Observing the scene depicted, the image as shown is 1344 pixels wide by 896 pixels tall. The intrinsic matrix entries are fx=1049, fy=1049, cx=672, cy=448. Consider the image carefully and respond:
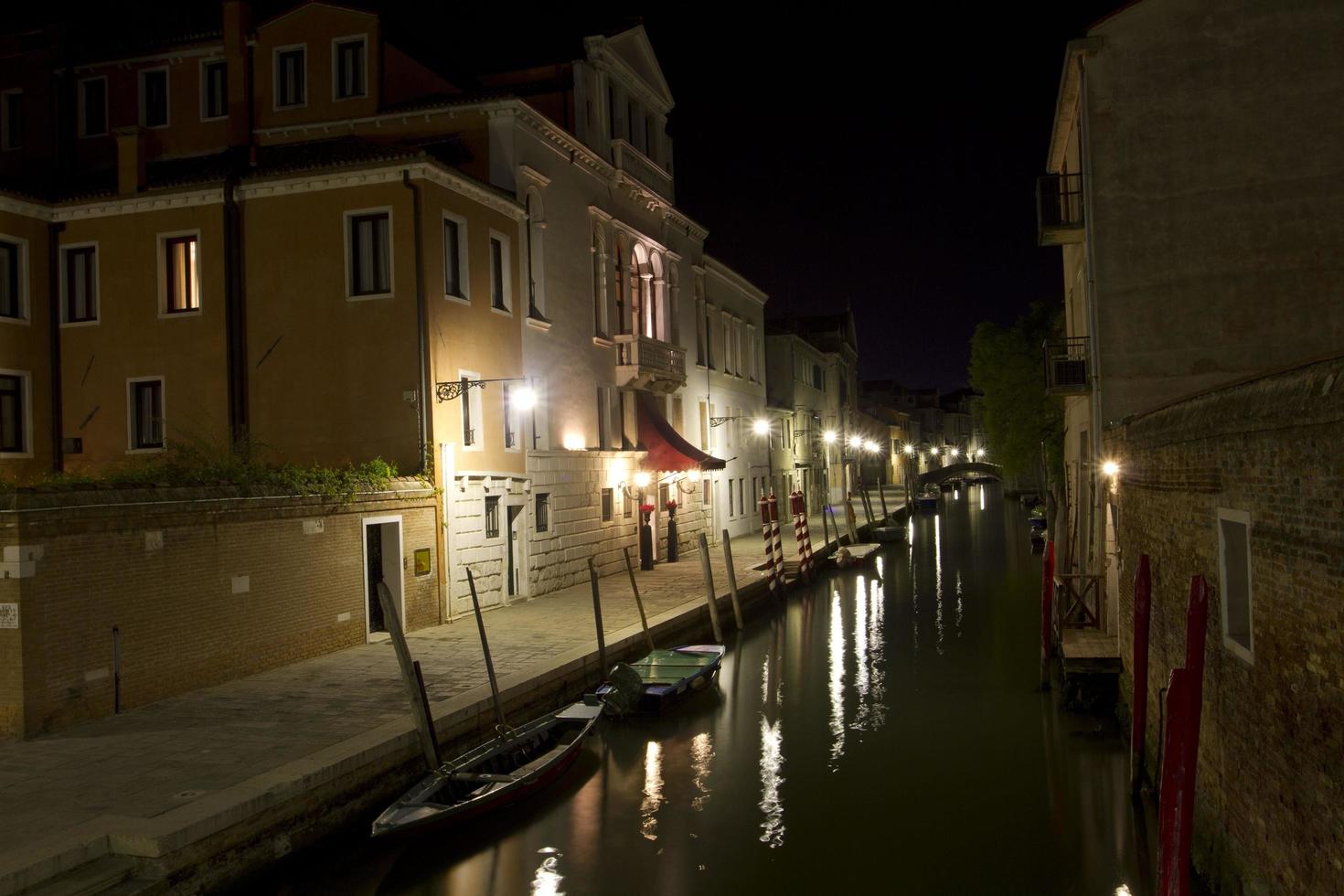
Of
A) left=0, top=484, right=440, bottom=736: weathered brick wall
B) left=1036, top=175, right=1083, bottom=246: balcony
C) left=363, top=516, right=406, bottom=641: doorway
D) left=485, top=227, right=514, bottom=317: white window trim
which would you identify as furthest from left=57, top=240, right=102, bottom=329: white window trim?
left=1036, top=175, right=1083, bottom=246: balcony

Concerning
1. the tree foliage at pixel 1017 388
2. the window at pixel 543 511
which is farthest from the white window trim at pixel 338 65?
the tree foliage at pixel 1017 388

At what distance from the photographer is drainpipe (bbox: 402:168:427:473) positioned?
15.0 metres

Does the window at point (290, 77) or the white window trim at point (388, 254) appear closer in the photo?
the white window trim at point (388, 254)

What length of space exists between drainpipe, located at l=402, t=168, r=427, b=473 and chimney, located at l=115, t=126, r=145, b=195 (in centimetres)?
480

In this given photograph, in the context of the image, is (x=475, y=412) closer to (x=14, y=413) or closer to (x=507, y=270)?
(x=507, y=270)

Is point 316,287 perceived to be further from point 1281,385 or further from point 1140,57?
point 1281,385

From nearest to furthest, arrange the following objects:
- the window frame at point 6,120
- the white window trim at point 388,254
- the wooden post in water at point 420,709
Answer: the wooden post in water at point 420,709, the white window trim at point 388,254, the window frame at point 6,120

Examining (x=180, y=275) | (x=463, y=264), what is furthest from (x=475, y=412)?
(x=180, y=275)

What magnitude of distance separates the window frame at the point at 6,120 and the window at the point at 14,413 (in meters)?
6.27

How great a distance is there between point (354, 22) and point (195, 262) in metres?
5.18

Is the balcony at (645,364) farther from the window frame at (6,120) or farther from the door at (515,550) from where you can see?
the window frame at (6,120)

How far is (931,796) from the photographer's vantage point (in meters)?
10.5

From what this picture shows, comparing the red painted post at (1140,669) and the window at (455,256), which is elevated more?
the window at (455,256)

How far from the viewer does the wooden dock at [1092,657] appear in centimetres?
1248
